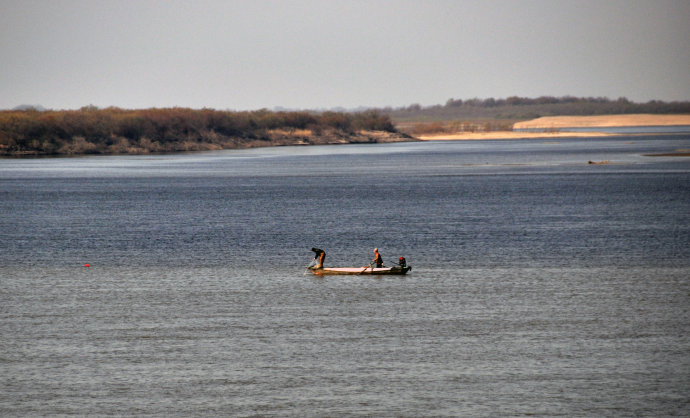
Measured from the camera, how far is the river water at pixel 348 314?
2794cm

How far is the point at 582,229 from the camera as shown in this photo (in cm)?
7050

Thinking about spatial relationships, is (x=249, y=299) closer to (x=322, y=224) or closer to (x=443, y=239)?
(x=443, y=239)

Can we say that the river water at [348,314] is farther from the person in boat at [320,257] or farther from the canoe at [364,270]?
the person in boat at [320,257]

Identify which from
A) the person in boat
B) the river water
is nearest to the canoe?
the person in boat

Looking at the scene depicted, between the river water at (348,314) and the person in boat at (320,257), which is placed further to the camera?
the person in boat at (320,257)

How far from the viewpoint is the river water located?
1100 inches

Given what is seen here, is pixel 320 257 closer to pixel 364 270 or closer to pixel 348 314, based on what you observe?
pixel 364 270

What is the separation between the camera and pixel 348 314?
1540 inches

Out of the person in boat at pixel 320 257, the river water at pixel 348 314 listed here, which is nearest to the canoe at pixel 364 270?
the person in boat at pixel 320 257

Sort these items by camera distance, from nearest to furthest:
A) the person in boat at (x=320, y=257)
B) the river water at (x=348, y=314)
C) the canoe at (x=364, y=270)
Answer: the river water at (x=348, y=314), the canoe at (x=364, y=270), the person in boat at (x=320, y=257)

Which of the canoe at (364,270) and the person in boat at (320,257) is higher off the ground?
the person in boat at (320,257)

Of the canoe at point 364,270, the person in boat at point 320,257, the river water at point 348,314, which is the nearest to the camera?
the river water at point 348,314

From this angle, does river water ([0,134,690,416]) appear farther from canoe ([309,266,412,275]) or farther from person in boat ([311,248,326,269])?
person in boat ([311,248,326,269])

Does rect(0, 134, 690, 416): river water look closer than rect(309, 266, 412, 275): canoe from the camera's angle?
Yes
